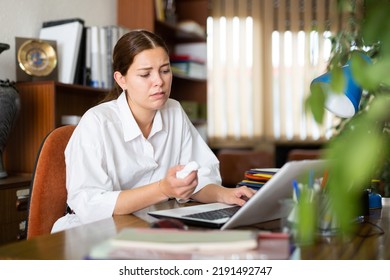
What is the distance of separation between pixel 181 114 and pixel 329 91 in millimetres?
1072

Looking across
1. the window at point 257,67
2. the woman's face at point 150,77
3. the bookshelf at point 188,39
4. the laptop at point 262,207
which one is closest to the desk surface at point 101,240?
the laptop at point 262,207

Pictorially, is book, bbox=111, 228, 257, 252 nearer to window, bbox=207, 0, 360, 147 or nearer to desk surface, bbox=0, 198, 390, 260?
desk surface, bbox=0, 198, 390, 260

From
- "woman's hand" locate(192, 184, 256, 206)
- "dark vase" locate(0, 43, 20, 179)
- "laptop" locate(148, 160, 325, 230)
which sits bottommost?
"woman's hand" locate(192, 184, 256, 206)

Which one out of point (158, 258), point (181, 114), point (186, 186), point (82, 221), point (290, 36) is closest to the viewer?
point (158, 258)

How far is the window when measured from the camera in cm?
564

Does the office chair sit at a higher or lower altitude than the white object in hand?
lower

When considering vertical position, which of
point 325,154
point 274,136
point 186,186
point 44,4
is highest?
point 44,4

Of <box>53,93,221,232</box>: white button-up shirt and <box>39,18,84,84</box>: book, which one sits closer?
<box>53,93,221,232</box>: white button-up shirt

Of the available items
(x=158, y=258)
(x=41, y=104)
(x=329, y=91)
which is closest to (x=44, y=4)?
(x=41, y=104)

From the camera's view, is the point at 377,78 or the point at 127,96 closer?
the point at 377,78

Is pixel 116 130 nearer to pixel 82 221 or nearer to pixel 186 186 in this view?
pixel 82 221

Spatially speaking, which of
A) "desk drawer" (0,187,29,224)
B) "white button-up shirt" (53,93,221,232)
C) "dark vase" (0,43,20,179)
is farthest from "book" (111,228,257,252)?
"dark vase" (0,43,20,179)

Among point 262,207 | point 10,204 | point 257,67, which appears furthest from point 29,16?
point 257,67

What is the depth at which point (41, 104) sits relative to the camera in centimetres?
183
